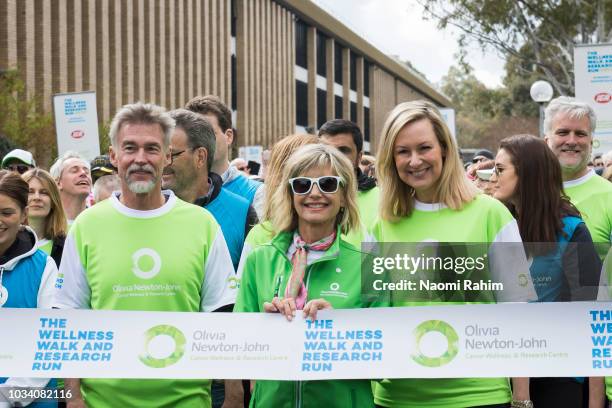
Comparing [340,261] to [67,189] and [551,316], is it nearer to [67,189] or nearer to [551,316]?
[551,316]

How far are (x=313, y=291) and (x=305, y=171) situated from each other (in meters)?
0.53

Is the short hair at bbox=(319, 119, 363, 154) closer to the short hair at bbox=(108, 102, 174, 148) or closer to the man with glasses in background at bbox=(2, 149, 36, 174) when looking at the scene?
the short hair at bbox=(108, 102, 174, 148)

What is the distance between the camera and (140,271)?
3.94m

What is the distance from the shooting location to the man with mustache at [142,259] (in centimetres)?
395

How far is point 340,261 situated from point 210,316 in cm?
63

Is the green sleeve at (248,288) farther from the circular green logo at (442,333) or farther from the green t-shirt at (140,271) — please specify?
the circular green logo at (442,333)

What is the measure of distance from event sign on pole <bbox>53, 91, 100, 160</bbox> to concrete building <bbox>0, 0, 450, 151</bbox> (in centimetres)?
545

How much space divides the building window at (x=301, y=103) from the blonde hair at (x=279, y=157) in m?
50.8

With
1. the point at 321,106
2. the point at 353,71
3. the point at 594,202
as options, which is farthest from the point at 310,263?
the point at 353,71

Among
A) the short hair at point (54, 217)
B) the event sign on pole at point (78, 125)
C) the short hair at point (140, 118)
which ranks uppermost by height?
the event sign on pole at point (78, 125)

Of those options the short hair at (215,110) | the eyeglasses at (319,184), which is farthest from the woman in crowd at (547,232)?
the short hair at (215,110)

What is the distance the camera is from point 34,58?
28.5 m

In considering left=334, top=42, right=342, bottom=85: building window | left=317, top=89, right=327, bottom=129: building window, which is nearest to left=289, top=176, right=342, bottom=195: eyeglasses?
left=317, top=89, right=327, bottom=129: building window

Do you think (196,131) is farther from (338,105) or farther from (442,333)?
(338,105)
